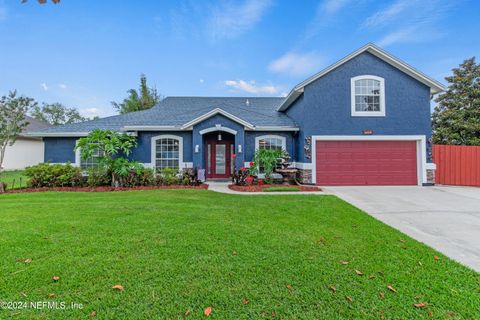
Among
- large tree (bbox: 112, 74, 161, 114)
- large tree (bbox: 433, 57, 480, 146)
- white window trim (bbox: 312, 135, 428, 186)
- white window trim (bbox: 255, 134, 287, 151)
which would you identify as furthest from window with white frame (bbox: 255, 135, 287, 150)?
large tree (bbox: 112, 74, 161, 114)

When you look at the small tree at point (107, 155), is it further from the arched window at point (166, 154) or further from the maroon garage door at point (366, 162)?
the maroon garage door at point (366, 162)

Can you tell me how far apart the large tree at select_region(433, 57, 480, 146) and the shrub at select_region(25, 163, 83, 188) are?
84.6 feet

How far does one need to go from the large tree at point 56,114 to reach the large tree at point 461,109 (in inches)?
2360

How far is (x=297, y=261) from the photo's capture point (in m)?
3.29

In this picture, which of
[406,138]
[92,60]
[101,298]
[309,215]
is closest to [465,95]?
[406,138]

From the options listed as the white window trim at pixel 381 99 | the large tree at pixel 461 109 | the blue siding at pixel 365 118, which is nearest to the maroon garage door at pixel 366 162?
the blue siding at pixel 365 118

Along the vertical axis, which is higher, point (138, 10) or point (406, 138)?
point (138, 10)

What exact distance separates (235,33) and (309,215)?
13775 mm

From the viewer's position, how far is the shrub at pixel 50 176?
992 centimetres

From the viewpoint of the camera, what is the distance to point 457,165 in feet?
36.2

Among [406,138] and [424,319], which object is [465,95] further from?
[424,319]

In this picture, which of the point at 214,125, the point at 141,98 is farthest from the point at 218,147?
the point at 141,98

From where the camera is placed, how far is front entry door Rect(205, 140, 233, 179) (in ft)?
42.0

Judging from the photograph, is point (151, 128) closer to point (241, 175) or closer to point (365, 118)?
point (241, 175)
